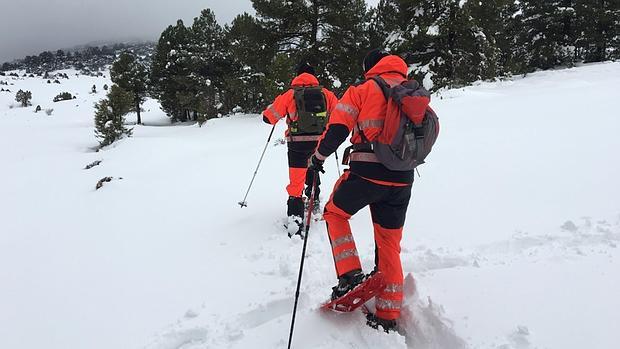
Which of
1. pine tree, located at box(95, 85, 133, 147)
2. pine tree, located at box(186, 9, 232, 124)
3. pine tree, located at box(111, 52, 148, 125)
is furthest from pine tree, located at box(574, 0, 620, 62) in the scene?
pine tree, located at box(111, 52, 148, 125)

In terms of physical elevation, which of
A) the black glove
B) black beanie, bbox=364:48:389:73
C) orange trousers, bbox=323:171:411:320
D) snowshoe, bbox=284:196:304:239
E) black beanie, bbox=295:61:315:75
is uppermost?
black beanie, bbox=295:61:315:75

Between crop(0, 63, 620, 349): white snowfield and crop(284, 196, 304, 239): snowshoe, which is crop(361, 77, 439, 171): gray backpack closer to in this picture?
crop(0, 63, 620, 349): white snowfield

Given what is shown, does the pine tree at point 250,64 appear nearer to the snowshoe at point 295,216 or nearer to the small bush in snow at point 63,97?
the snowshoe at point 295,216

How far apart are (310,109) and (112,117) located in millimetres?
17456

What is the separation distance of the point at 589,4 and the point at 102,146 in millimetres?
28985

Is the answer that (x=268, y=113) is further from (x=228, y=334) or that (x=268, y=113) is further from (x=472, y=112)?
(x=472, y=112)

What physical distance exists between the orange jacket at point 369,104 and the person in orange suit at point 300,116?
1.92m

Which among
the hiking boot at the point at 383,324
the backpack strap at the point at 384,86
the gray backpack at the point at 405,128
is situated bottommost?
the hiking boot at the point at 383,324

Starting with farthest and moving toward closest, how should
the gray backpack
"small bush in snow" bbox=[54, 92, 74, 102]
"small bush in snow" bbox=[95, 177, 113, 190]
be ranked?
"small bush in snow" bbox=[54, 92, 74, 102] < "small bush in snow" bbox=[95, 177, 113, 190] < the gray backpack

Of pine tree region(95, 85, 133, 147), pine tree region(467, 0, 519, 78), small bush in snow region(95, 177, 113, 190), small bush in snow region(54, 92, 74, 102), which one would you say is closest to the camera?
small bush in snow region(95, 177, 113, 190)

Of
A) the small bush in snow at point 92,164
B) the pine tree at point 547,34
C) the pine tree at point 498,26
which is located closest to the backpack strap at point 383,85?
the small bush in snow at point 92,164

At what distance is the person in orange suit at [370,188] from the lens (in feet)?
9.61

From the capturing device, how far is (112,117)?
63.1 ft

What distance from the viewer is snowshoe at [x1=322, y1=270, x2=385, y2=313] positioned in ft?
9.74
